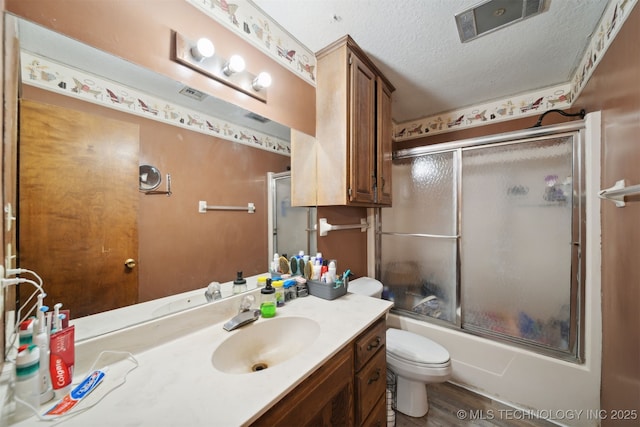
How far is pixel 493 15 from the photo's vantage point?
3.83 ft

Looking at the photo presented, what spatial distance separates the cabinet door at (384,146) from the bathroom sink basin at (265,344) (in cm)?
105

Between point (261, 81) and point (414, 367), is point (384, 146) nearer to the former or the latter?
point (261, 81)

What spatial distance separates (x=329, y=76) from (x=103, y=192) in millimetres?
1312

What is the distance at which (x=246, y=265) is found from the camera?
115 cm

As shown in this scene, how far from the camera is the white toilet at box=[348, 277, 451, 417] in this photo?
1.29 meters

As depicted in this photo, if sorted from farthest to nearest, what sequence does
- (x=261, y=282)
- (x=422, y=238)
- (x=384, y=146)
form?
(x=422, y=238) < (x=384, y=146) < (x=261, y=282)

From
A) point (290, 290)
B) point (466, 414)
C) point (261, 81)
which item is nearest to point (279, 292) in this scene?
point (290, 290)

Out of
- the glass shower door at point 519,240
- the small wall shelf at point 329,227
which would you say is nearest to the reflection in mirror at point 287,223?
the small wall shelf at point 329,227

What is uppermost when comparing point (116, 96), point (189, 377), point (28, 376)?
point (116, 96)

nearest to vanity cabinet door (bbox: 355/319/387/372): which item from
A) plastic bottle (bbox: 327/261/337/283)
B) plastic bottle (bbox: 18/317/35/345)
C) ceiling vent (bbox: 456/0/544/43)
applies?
plastic bottle (bbox: 327/261/337/283)

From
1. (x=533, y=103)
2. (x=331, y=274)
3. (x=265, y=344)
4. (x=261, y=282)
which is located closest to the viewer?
(x=265, y=344)

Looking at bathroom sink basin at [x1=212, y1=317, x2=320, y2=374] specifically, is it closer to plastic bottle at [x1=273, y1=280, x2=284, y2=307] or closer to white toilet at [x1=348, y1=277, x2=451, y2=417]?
plastic bottle at [x1=273, y1=280, x2=284, y2=307]

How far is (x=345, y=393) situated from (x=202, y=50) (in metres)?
1.45

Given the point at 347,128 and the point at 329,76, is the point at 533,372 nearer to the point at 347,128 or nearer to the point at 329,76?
the point at 347,128
